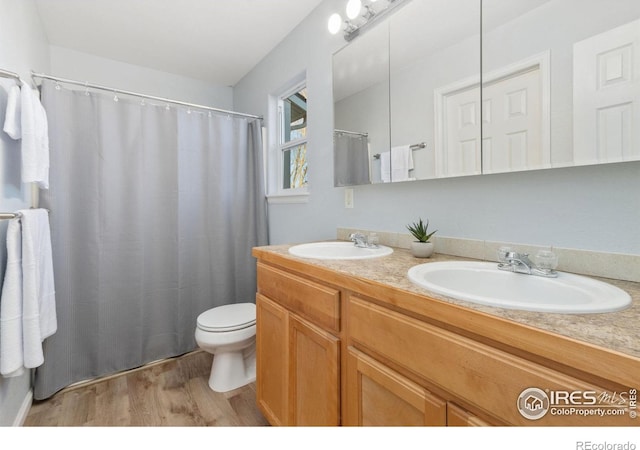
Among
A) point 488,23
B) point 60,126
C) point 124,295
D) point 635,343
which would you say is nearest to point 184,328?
point 124,295

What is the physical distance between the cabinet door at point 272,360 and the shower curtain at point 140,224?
3.46 ft

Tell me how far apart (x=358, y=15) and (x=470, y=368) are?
1.74m

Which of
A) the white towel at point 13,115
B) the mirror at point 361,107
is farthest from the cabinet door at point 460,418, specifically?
the white towel at point 13,115

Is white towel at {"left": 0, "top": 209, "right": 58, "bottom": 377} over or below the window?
below

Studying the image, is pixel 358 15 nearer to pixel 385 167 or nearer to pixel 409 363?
pixel 385 167

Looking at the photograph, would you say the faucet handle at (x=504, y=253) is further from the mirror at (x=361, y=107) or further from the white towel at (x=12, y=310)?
the white towel at (x=12, y=310)

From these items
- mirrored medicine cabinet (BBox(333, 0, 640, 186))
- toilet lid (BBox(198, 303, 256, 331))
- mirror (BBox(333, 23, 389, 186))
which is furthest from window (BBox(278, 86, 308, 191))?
toilet lid (BBox(198, 303, 256, 331))

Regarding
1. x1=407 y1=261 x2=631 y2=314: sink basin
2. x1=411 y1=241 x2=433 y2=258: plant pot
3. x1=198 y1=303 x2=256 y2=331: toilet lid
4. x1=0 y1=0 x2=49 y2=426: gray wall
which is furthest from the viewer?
x1=198 y1=303 x2=256 y2=331: toilet lid

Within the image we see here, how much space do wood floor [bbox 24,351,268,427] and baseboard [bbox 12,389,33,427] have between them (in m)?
0.02

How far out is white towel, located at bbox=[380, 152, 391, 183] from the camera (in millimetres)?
1433

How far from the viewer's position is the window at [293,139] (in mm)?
2262

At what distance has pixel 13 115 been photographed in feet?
4.03

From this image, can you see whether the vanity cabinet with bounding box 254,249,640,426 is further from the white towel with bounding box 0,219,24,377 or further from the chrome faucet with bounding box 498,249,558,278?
the white towel with bounding box 0,219,24,377

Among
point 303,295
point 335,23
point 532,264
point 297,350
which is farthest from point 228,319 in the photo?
point 335,23
